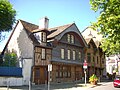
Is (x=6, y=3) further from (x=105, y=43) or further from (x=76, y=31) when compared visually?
(x=105, y=43)

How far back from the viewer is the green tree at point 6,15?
3296 cm

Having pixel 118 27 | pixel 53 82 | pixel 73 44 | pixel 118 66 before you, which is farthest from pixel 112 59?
pixel 118 27

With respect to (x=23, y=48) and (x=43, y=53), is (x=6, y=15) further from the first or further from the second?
(x=43, y=53)

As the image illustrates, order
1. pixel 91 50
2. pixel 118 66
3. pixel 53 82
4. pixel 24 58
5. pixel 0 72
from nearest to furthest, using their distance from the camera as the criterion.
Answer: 1. pixel 0 72
2. pixel 24 58
3. pixel 53 82
4. pixel 91 50
5. pixel 118 66

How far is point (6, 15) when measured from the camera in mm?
33656

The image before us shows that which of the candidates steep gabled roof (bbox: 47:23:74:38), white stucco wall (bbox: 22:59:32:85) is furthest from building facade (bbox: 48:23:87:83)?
white stucco wall (bbox: 22:59:32:85)

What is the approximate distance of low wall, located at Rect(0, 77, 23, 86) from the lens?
2900 centimetres

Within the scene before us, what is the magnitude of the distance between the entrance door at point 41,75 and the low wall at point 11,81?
3072 mm

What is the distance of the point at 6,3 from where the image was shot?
33875 millimetres

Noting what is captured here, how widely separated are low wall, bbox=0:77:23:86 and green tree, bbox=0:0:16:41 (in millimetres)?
8199

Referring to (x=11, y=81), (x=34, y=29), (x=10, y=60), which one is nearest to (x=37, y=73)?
(x=10, y=60)

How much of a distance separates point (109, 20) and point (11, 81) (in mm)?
17257

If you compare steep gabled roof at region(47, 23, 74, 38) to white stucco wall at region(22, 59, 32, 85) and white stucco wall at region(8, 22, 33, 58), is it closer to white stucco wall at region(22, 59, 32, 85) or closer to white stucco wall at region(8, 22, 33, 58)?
white stucco wall at region(8, 22, 33, 58)

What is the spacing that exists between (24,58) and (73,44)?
11.2 metres
